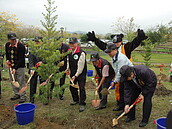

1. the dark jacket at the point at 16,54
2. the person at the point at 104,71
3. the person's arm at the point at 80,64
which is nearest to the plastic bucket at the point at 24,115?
the person's arm at the point at 80,64

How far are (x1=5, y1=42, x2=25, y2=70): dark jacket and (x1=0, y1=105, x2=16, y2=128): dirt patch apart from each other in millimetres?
1367

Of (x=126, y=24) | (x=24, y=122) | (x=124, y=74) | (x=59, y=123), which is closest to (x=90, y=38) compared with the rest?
(x=124, y=74)

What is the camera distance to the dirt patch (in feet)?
12.4

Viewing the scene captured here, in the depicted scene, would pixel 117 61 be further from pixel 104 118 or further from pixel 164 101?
pixel 164 101

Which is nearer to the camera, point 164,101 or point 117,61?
point 117,61

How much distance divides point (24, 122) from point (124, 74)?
2514mm

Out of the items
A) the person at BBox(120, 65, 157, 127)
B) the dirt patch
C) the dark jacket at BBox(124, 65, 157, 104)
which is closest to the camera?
the person at BBox(120, 65, 157, 127)

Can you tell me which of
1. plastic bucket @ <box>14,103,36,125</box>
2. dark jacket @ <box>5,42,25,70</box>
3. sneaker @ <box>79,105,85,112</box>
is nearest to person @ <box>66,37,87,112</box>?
sneaker @ <box>79,105,85,112</box>

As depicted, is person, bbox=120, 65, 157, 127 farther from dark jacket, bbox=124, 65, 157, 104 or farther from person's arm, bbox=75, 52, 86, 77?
person's arm, bbox=75, 52, 86, 77

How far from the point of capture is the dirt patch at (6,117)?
12.4 feet

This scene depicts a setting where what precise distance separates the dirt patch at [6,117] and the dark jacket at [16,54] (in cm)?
137

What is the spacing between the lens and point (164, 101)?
5211 mm

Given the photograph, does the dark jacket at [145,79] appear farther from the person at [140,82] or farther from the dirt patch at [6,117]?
the dirt patch at [6,117]

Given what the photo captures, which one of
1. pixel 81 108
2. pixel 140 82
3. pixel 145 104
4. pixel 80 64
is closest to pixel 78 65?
pixel 80 64
